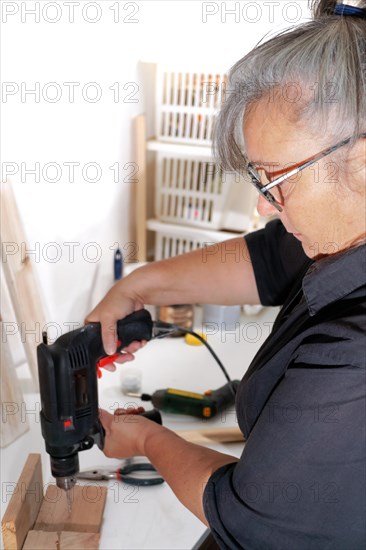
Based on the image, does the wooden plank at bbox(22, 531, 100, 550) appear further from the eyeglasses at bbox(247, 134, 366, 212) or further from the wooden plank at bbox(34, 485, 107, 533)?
the eyeglasses at bbox(247, 134, 366, 212)

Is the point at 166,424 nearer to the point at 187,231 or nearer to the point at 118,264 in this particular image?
the point at 118,264

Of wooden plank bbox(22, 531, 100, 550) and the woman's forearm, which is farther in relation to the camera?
the woman's forearm

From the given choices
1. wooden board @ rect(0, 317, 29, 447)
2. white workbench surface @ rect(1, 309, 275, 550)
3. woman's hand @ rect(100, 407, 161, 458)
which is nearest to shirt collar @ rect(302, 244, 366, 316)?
woman's hand @ rect(100, 407, 161, 458)

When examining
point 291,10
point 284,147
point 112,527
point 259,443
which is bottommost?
point 112,527

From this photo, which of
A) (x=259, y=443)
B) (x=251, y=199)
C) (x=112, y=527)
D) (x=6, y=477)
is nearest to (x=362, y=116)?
(x=259, y=443)

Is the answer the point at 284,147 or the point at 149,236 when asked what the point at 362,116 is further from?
the point at 149,236

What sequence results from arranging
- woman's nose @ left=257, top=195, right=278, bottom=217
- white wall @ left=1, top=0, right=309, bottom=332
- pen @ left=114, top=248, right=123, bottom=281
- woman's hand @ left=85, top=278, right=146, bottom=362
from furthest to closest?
pen @ left=114, top=248, right=123, bottom=281 < white wall @ left=1, top=0, right=309, bottom=332 < woman's hand @ left=85, top=278, right=146, bottom=362 < woman's nose @ left=257, top=195, right=278, bottom=217

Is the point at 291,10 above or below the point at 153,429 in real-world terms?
above

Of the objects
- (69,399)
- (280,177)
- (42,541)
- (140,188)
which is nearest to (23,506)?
(42,541)

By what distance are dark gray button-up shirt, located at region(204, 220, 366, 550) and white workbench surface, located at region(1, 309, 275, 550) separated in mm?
260

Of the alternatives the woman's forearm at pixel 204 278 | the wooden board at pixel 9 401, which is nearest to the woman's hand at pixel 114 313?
the woman's forearm at pixel 204 278

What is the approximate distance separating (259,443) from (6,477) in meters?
0.60

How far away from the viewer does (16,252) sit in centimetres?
133

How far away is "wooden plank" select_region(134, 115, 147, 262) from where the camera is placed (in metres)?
1.84
